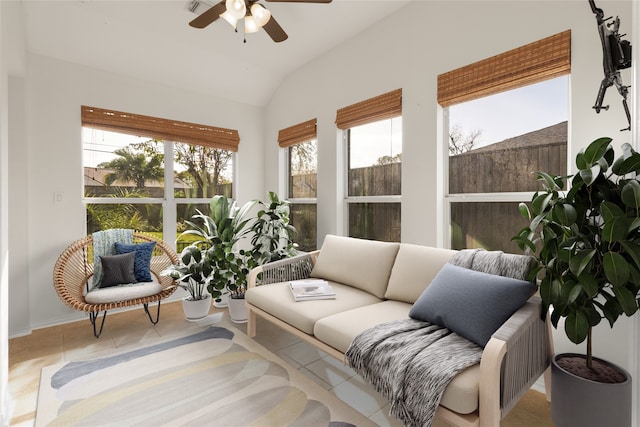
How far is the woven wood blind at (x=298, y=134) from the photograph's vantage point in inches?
148

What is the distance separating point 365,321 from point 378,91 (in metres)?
2.14

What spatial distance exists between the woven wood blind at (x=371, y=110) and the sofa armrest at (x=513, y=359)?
1.88 metres

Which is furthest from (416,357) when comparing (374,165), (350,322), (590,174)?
(374,165)

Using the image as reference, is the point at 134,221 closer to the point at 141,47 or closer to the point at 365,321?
the point at 141,47

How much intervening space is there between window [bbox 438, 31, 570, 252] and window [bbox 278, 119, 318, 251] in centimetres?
171

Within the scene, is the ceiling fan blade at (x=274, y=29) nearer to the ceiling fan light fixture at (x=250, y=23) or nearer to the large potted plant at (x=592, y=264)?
the ceiling fan light fixture at (x=250, y=23)

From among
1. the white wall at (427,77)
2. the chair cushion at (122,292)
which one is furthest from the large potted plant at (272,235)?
the chair cushion at (122,292)

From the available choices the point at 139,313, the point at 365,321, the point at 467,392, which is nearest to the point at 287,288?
Result: the point at 365,321

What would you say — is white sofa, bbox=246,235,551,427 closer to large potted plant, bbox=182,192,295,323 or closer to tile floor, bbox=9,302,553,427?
tile floor, bbox=9,302,553,427

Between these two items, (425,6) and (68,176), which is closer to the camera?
(425,6)

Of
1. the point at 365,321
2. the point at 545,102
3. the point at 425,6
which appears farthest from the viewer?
the point at 425,6

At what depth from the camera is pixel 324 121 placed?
361 centimetres

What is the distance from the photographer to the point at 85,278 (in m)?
2.98

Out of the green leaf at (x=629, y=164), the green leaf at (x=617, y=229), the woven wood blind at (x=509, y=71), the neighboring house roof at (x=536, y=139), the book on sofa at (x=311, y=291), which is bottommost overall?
the book on sofa at (x=311, y=291)
